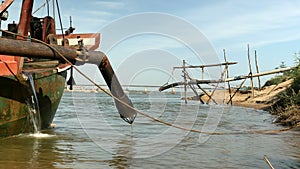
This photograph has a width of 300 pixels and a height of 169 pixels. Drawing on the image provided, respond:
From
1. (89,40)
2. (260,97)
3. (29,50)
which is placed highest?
(89,40)

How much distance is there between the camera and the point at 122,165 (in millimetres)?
6273

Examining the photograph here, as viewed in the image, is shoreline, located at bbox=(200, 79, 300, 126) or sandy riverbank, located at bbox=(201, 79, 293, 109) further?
sandy riverbank, located at bbox=(201, 79, 293, 109)

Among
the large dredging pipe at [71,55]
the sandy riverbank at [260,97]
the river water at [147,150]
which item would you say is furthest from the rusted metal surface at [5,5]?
the sandy riverbank at [260,97]

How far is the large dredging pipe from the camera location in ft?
20.2

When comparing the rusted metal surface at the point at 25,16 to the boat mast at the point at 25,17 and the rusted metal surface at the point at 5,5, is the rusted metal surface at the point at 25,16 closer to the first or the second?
the boat mast at the point at 25,17

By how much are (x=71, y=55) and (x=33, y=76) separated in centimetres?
240

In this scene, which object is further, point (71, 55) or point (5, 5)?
point (5, 5)

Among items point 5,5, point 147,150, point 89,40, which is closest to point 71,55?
point 5,5

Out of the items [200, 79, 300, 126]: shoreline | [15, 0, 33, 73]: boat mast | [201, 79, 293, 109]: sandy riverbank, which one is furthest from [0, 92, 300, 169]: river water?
[201, 79, 293, 109]: sandy riverbank

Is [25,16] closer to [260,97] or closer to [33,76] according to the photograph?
[33,76]

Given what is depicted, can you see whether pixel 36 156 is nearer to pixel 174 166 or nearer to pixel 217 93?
pixel 174 166

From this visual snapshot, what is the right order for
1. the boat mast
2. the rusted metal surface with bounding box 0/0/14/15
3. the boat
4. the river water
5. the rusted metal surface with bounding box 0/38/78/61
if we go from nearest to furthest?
the rusted metal surface with bounding box 0/38/78/61
the river water
the boat
the rusted metal surface with bounding box 0/0/14/15
the boat mast

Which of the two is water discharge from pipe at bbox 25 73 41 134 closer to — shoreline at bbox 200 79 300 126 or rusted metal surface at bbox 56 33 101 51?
rusted metal surface at bbox 56 33 101 51

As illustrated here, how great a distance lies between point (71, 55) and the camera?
24.3ft
